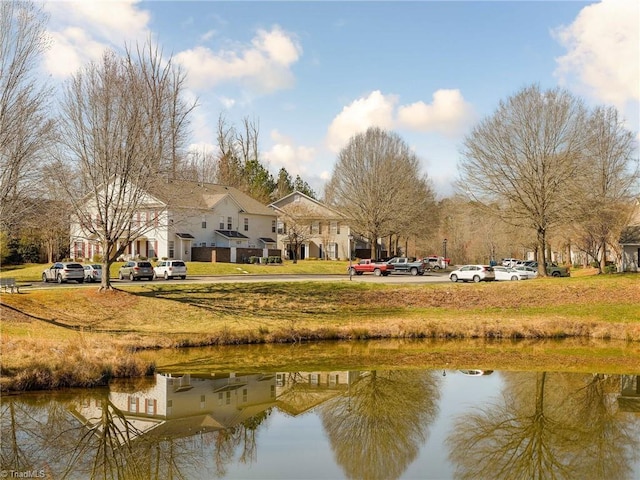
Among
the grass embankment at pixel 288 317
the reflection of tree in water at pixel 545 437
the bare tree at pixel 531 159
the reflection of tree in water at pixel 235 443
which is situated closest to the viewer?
the reflection of tree in water at pixel 545 437

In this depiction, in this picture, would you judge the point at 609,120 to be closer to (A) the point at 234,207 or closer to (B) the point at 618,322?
(B) the point at 618,322

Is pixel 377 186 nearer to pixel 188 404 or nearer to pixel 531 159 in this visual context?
pixel 531 159

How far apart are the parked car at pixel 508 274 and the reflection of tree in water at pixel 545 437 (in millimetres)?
29498

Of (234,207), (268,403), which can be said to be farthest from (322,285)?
(234,207)

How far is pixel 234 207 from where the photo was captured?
2916 inches

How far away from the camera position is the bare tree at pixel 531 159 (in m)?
43.6

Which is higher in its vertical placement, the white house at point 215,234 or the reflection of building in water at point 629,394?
the white house at point 215,234

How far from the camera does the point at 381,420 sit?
1678 cm

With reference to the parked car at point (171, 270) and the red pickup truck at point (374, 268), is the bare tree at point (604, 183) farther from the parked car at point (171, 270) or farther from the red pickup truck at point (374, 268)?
the parked car at point (171, 270)

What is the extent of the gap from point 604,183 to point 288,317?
30.4m

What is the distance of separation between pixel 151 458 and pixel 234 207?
6173 cm

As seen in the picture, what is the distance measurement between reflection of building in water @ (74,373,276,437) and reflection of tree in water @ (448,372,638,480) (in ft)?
20.7

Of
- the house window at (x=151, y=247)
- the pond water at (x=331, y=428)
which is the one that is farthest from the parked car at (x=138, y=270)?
the pond water at (x=331, y=428)

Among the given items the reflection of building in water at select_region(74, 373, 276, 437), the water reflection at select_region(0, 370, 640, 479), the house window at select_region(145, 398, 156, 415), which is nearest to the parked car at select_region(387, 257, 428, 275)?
the water reflection at select_region(0, 370, 640, 479)
